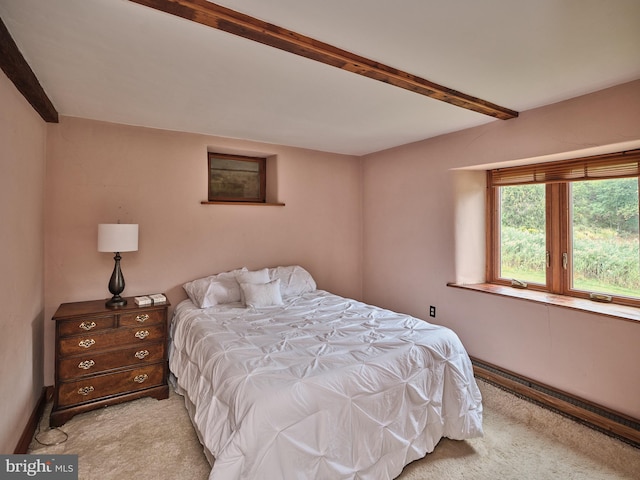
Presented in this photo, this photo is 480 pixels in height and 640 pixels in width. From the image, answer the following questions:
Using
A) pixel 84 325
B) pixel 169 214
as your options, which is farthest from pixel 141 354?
pixel 169 214

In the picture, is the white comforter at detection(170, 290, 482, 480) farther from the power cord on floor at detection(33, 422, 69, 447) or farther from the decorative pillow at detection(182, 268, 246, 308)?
the power cord on floor at detection(33, 422, 69, 447)

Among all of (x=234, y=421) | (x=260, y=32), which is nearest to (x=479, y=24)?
(x=260, y=32)

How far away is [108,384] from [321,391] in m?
1.88

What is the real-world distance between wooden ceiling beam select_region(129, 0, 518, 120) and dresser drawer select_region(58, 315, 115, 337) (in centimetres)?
218

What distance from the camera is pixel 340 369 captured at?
5.89 ft

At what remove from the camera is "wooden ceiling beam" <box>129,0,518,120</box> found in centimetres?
137

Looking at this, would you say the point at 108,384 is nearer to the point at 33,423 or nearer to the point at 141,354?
the point at 141,354

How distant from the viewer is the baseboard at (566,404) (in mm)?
2234

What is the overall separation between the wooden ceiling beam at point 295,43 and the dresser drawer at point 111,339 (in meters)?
2.26

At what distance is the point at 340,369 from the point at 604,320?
6.53ft

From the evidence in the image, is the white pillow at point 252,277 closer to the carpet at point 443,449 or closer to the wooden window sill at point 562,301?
the carpet at point 443,449

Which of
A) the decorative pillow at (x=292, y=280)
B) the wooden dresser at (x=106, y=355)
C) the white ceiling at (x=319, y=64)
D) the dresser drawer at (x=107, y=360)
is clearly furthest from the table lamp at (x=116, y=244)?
the decorative pillow at (x=292, y=280)

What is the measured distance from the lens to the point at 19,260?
2.04 m

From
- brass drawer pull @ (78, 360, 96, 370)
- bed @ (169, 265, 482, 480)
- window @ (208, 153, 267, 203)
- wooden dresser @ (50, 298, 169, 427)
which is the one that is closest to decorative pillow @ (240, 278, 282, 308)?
bed @ (169, 265, 482, 480)
